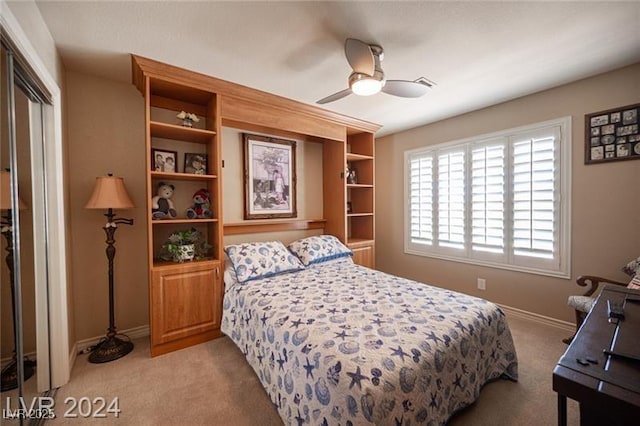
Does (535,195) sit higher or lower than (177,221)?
higher

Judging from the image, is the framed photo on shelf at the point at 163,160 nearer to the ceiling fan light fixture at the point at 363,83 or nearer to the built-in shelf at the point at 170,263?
the built-in shelf at the point at 170,263

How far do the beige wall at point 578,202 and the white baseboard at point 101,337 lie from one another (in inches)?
140

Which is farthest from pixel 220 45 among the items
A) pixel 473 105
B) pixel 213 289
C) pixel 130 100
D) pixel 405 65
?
pixel 473 105

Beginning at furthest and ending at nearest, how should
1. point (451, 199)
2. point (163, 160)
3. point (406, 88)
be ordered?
1. point (451, 199)
2. point (163, 160)
3. point (406, 88)

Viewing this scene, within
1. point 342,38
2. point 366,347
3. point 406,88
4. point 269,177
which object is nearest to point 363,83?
point 342,38

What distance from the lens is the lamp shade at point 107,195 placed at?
2.15 metres

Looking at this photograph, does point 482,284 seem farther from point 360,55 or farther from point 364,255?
point 360,55

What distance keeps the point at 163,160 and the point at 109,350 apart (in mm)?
1743

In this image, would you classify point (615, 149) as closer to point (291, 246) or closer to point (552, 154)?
point (552, 154)

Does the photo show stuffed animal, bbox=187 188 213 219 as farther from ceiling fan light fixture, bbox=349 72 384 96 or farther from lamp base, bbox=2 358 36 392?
ceiling fan light fixture, bbox=349 72 384 96

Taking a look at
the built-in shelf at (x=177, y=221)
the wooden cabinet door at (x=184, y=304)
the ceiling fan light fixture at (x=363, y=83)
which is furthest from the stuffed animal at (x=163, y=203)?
the ceiling fan light fixture at (x=363, y=83)

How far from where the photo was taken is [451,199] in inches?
139

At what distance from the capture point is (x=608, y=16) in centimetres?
171

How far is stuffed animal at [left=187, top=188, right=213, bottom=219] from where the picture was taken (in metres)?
2.76
